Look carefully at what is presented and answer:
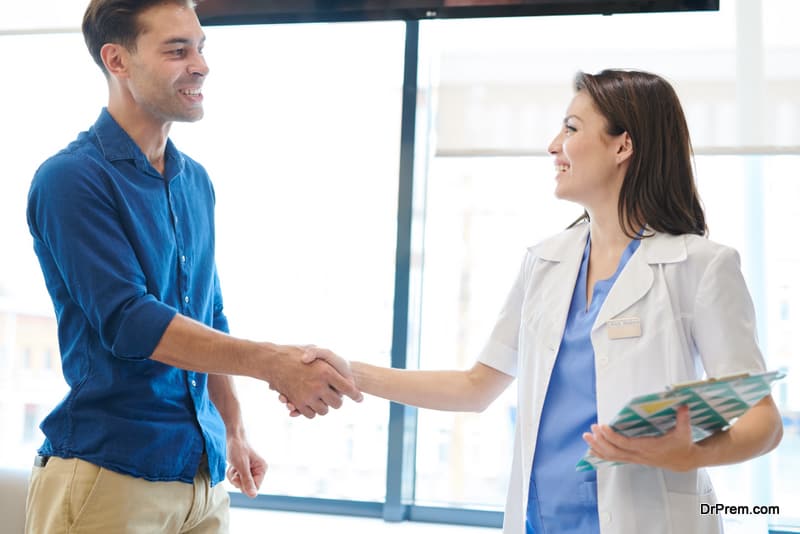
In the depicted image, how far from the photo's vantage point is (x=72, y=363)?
64.7 inches

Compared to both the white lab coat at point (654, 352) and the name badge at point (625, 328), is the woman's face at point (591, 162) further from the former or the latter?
the name badge at point (625, 328)

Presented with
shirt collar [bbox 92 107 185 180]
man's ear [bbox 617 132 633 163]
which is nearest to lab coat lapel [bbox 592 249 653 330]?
man's ear [bbox 617 132 633 163]

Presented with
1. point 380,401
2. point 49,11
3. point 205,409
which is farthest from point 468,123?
point 49,11

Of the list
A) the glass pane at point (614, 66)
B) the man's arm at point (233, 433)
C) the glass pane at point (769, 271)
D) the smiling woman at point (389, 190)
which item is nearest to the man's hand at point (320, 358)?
the man's arm at point (233, 433)

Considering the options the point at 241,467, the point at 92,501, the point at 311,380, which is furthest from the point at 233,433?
the point at 92,501

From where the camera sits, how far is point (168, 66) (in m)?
1.87

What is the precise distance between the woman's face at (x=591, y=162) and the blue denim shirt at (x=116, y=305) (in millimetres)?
910

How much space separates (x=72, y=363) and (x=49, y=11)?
2300mm

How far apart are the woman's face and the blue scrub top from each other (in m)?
0.20

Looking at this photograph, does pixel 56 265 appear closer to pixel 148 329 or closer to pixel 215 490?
pixel 148 329

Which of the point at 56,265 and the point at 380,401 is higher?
the point at 56,265

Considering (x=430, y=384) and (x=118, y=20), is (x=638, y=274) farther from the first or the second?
(x=118, y=20)

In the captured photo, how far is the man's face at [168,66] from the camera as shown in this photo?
183 cm

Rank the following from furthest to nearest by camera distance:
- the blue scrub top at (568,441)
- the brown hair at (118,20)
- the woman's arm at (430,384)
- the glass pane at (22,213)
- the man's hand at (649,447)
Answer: the glass pane at (22,213)
the woman's arm at (430,384)
the brown hair at (118,20)
the blue scrub top at (568,441)
the man's hand at (649,447)
